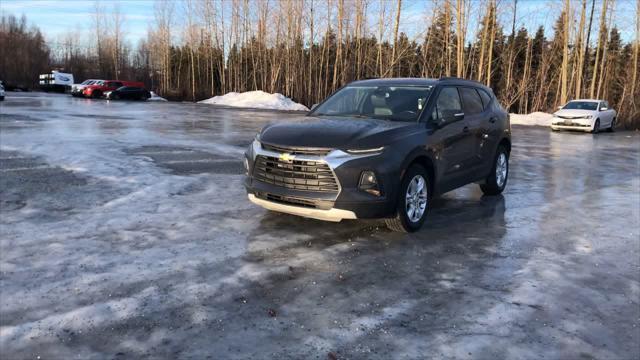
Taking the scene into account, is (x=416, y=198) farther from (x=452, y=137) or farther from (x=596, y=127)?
(x=596, y=127)

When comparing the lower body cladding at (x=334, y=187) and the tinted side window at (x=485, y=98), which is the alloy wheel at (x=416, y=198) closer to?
the lower body cladding at (x=334, y=187)

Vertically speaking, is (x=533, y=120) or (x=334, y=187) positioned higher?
(x=334, y=187)

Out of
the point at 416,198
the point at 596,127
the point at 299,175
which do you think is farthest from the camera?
the point at 596,127

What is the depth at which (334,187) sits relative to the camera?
5.57m

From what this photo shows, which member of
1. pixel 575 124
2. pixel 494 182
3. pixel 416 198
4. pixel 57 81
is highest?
pixel 57 81

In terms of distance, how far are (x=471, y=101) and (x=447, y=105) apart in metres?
0.93

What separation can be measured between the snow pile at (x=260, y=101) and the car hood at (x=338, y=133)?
121 ft

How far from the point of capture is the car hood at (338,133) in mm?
5633

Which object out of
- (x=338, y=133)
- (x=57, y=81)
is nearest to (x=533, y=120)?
(x=338, y=133)

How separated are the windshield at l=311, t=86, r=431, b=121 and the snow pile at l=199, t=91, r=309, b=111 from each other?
35711 millimetres

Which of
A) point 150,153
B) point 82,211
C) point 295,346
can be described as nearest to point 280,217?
point 82,211

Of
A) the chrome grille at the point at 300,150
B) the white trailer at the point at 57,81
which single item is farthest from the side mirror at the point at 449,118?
the white trailer at the point at 57,81

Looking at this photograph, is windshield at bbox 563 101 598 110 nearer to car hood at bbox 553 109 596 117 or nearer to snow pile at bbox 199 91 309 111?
car hood at bbox 553 109 596 117

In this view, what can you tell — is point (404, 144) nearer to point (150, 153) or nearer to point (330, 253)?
point (330, 253)
